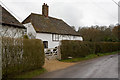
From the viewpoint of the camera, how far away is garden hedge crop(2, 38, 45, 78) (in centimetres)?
621

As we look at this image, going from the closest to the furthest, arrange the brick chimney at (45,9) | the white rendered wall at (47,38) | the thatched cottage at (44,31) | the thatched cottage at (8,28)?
the thatched cottage at (8,28) < the white rendered wall at (47,38) < the thatched cottage at (44,31) < the brick chimney at (45,9)

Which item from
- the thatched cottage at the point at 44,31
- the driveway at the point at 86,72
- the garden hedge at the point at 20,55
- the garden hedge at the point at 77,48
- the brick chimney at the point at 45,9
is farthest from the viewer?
the brick chimney at the point at 45,9

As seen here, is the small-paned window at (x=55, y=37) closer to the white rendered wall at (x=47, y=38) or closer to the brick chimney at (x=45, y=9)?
the white rendered wall at (x=47, y=38)

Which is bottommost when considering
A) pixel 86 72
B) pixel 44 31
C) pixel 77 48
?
pixel 86 72

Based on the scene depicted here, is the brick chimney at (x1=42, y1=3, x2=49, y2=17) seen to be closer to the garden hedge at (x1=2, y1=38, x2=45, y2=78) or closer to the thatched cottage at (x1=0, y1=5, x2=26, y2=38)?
the thatched cottage at (x1=0, y1=5, x2=26, y2=38)

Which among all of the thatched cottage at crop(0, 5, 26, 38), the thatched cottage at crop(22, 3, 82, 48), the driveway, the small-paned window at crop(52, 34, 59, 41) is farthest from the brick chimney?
the driveway

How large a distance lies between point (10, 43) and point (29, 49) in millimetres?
1485

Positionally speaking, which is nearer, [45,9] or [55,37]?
[55,37]

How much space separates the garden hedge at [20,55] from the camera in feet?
20.4

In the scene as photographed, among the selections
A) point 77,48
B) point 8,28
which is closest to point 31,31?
point 8,28

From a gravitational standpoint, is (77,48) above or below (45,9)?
below

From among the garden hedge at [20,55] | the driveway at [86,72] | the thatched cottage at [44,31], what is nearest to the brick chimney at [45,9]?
the thatched cottage at [44,31]

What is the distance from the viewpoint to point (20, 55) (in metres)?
7.11

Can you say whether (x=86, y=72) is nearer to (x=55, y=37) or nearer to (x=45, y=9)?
(x=55, y=37)
